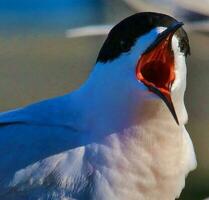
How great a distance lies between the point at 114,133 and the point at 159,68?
108mm

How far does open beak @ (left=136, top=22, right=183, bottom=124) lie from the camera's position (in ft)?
3.02

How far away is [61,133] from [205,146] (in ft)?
3.46

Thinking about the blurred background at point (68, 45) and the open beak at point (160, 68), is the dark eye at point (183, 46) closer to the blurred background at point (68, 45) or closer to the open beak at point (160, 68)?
the open beak at point (160, 68)

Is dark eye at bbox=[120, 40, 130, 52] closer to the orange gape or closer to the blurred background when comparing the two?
the orange gape

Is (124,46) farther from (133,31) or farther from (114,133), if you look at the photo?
(114,133)

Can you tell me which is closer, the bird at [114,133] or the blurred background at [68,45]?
the bird at [114,133]

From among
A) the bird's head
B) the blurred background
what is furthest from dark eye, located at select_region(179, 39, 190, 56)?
the blurred background

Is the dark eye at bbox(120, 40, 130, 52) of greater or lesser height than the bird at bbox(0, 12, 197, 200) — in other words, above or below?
above

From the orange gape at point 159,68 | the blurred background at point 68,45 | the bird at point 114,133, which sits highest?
the orange gape at point 159,68

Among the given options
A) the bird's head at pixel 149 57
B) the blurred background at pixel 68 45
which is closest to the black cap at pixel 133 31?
the bird's head at pixel 149 57

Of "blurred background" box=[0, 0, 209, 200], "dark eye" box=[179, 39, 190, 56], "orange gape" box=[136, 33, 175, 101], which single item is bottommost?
"blurred background" box=[0, 0, 209, 200]

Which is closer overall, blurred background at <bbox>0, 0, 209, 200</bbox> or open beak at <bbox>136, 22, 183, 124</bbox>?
open beak at <bbox>136, 22, 183, 124</bbox>

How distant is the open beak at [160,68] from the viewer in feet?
3.02

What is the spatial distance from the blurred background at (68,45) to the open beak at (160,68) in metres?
0.96
